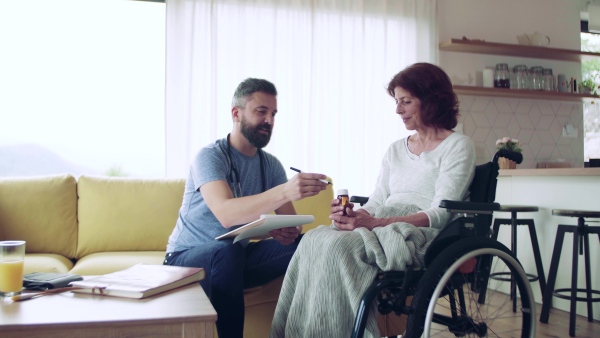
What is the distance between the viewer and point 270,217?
5.32 ft

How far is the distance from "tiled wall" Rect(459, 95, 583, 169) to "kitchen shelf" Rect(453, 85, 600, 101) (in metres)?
0.07

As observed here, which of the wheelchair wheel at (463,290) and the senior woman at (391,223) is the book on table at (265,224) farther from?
the wheelchair wheel at (463,290)

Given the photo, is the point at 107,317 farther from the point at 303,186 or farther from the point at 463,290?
the point at 463,290

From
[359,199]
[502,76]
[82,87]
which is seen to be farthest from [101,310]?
[502,76]

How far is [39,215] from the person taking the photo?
2.83 m

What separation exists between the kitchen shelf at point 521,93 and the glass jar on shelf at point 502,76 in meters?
0.07

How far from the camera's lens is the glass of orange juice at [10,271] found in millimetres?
1373

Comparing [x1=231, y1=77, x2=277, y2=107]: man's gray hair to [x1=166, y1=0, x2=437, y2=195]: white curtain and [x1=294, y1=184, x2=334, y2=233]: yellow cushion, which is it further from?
[x1=166, y1=0, x2=437, y2=195]: white curtain

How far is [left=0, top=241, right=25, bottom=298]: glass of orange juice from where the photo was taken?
1.37 metres

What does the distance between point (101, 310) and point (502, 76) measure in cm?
425

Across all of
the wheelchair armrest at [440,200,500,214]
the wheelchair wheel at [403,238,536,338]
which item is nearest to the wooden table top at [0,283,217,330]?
the wheelchair wheel at [403,238,536,338]

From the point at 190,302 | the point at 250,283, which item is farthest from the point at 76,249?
the point at 190,302

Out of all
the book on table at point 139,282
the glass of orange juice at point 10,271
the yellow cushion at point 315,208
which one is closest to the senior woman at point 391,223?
the book on table at point 139,282

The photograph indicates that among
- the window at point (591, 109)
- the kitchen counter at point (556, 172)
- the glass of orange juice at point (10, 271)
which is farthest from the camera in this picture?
the window at point (591, 109)
